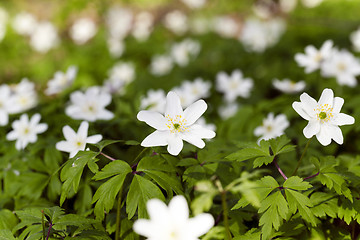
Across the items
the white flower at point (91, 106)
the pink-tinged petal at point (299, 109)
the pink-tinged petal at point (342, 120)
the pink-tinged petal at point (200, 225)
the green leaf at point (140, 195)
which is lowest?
the pink-tinged petal at point (200, 225)

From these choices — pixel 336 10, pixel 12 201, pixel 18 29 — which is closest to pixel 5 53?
pixel 18 29

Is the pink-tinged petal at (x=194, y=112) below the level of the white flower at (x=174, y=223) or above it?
above

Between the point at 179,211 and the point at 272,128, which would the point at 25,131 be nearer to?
the point at 179,211

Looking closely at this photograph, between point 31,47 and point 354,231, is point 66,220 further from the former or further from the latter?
point 31,47

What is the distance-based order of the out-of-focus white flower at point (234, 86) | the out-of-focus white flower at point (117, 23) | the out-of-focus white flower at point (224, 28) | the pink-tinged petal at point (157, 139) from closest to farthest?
1. the pink-tinged petal at point (157, 139)
2. the out-of-focus white flower at point (234, 86)
3. the out-of-focus white flower at point (117, 23)
4. the out-of-focus white flower at point (224, 28)

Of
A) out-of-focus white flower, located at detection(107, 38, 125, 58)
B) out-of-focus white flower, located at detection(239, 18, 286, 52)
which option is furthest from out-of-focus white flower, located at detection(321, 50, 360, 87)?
out-of-focus white flower, located at detection(107, 38, 125, 58)

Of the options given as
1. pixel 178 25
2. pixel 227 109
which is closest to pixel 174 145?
pixel 227 109

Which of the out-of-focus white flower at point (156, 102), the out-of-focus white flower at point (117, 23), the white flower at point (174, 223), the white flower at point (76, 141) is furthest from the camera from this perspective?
the out-of-focus white flower at point (117, 23)

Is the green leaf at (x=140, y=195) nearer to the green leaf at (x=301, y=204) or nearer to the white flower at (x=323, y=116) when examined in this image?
the green leaf at (x=301, y=204)

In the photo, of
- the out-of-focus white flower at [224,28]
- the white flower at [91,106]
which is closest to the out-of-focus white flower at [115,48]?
the out-of-focus white flower at [224,28]

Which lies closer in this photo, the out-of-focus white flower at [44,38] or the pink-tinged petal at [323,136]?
the pink-tinged petal at [323,136]
